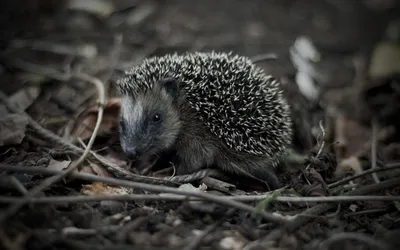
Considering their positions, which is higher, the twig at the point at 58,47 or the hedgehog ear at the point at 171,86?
the twig at the point at 58,47

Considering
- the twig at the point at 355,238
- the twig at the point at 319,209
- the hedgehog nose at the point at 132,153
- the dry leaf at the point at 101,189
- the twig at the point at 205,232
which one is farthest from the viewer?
the hedgehog nose at the point at 132,153

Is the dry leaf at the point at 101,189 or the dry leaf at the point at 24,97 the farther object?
the dry leaf at the point at 24,97

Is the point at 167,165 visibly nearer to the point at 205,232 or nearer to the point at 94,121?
the point at 94,121

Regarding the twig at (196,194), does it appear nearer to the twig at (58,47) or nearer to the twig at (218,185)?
the twig at (218,185)

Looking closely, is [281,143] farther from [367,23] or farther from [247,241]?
[367,23]

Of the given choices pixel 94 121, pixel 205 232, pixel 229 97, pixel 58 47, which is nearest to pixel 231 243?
pixel 205 232

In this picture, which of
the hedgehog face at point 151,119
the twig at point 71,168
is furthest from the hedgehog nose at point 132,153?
the twig at point 71,168

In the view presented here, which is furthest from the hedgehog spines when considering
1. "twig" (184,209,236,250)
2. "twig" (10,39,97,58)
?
"twig" (10,39,97,58)
